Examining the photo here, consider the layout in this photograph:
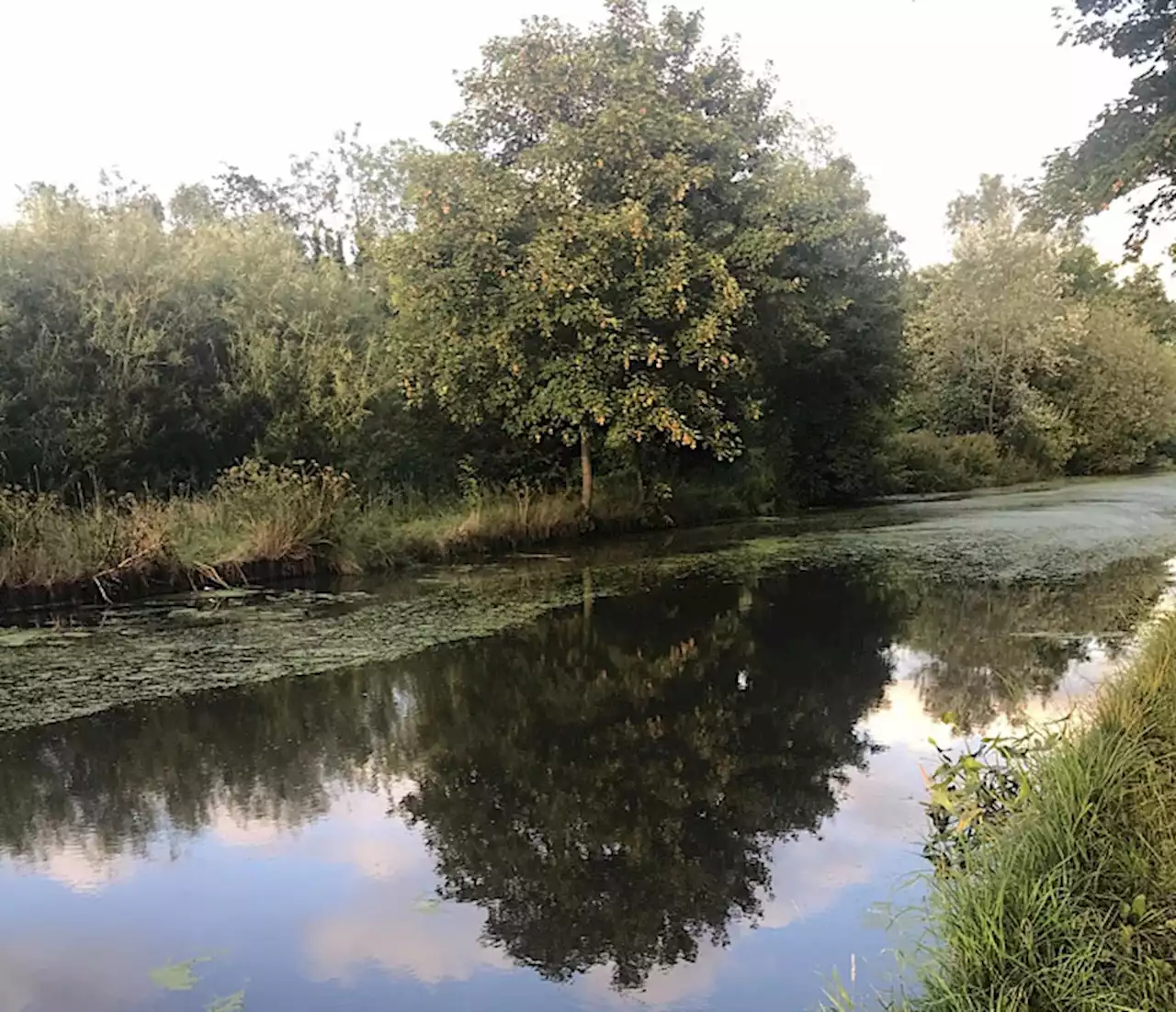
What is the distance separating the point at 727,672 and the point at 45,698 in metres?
4.86

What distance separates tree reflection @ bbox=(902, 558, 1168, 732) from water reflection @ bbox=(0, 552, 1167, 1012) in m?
0.05

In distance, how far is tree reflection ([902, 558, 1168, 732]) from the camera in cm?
712

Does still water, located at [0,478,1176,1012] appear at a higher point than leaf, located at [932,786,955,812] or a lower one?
lower

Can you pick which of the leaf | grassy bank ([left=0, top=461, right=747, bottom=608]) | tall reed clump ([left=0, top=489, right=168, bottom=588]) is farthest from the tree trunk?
the leaf

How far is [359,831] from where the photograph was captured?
5262 mm

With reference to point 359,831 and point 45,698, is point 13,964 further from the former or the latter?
point 45,698

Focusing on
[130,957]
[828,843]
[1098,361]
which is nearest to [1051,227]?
[828,843]

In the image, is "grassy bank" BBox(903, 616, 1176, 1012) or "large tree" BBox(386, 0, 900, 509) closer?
"grassy bank" BBox(903, 616, 1176, 1012)

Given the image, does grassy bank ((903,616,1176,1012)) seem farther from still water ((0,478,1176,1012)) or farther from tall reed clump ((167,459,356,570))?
tall reed clump ((167,459,356,570))

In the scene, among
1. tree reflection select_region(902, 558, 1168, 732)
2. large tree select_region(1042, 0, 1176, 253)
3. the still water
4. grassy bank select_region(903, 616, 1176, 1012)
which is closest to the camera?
grassy bank select_region(903, 616, 1176, 1012)

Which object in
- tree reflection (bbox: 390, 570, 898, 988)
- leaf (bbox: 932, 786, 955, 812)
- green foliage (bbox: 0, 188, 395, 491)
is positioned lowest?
tree reflection (bbox: 390, 570, 898, 988)

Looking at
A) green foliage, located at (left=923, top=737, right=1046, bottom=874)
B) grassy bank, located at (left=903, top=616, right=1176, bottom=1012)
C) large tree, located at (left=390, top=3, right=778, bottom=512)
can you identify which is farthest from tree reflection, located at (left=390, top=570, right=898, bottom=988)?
large tree, located at (left=390, top=3, right=778, bottom=512)

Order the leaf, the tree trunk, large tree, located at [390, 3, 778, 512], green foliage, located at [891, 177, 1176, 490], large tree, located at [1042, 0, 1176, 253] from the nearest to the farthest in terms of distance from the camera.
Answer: the leaf → large tree, located at [1042, 0, 1176, 253] → large tree, located at [390, 3, 778, 512] → the tree trunk → green foliage, located at [891, 177, 1176, 490]

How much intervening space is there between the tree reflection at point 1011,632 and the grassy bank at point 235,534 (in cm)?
650
